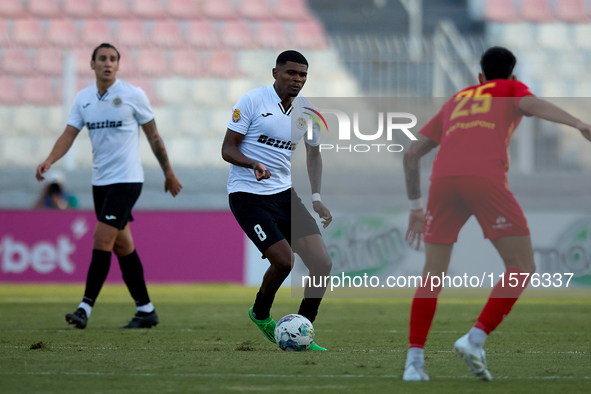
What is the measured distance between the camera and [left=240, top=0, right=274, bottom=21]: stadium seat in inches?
690

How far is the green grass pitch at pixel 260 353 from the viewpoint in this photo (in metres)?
3.94

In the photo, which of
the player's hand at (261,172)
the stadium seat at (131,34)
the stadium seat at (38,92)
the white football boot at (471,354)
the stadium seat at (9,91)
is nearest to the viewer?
the white football boot at (471,354)

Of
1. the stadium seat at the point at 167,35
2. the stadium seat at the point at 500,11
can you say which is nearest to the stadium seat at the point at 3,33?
the stadium seat at the point at 167,35

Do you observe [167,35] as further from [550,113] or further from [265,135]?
[550,113]

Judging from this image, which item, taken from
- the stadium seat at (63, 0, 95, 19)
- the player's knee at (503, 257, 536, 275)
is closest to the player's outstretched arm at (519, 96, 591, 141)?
the player's knee at (503, 257, 536, 275)

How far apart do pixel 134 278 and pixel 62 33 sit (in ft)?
38.2

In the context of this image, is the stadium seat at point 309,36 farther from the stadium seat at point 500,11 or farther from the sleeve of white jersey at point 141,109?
the sleeve of white jersey at point 141,109

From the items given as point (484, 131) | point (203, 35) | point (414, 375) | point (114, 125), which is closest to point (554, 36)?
point (203, 35)

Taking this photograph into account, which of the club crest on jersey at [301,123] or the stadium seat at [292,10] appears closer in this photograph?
the club crest on jersey at [301,123]

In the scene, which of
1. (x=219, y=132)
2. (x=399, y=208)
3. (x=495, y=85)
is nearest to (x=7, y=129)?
(x=219, y=132)

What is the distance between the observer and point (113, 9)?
17.6 m

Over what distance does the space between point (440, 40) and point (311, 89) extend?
2.95 meters

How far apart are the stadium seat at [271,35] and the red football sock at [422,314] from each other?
13.2 m

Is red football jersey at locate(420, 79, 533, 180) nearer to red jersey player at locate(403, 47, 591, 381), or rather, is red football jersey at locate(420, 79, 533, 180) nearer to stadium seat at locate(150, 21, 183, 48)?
red jersey player at locate(403, 47, 591, 381)
